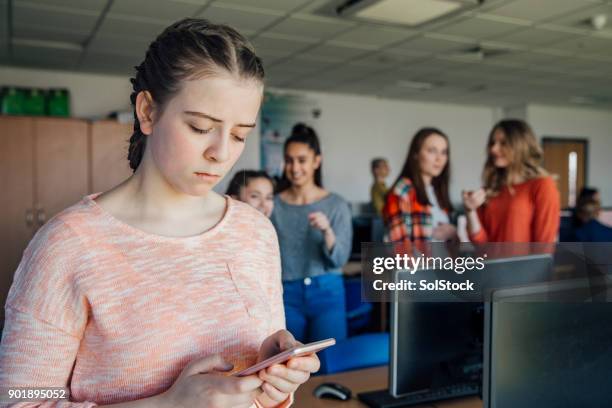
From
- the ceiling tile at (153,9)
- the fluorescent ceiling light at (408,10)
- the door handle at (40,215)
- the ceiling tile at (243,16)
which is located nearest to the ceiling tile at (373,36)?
the fluorescent ceiling light at (408,10)

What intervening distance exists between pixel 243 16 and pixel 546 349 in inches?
148

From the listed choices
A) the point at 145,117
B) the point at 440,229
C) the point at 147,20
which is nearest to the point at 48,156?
the point at 147,20

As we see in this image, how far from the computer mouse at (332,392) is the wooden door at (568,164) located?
29.1 ft

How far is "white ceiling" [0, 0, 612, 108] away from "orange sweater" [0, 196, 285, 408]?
9.22ft

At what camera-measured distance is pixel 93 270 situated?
75cm

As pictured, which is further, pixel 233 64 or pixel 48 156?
pixel 48 156

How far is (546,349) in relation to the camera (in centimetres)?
102

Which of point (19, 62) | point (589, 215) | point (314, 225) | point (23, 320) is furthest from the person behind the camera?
point (19, 62)

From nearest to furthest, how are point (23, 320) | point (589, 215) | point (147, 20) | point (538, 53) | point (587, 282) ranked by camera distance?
point (23, 320) < point (587, 282) < point (147, 20) < point (589, 215) < point (538, 53)

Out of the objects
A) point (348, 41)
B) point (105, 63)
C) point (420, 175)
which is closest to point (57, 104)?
point (105, 63)

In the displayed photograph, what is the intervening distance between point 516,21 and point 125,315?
4.39 m

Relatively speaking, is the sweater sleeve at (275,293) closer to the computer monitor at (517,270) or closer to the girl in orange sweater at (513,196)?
the computer monitor at (517,270)

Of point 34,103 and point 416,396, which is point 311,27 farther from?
point 416,396

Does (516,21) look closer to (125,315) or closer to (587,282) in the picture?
(587,282)
